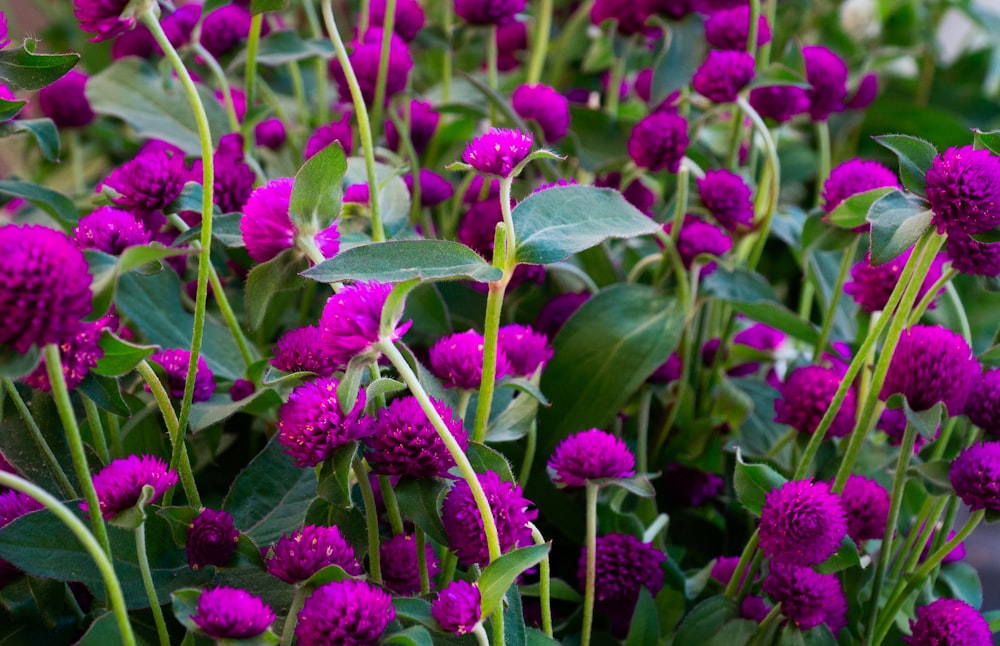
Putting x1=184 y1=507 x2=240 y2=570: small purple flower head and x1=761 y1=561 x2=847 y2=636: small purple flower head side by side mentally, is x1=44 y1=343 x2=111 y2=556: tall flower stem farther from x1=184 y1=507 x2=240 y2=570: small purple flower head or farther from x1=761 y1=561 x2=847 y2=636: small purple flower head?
x1=761 y1=561 x2=847 y2=636: small purple flower head

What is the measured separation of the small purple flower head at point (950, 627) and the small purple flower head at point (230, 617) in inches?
12.3

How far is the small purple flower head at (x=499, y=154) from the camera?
14.7 inches

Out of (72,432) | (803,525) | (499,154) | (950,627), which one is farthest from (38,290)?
(950,627)

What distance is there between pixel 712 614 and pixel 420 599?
0.58 feet

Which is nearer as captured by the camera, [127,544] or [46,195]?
[127,544]

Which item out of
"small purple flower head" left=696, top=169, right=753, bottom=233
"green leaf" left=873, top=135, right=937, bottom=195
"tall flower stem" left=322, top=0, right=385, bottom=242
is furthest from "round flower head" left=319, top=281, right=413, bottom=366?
"small purple flower head" left=696, top=169, right=753, bottom=233

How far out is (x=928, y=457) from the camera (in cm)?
57

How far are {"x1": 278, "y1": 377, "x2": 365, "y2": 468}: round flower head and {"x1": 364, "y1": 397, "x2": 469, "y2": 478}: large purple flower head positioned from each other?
13 millimetres

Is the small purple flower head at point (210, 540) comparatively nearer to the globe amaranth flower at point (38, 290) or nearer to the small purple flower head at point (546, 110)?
the globe amaranth flower at point (38, 290)

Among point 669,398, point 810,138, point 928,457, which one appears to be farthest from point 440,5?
point 928,457

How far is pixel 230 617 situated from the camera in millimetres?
322

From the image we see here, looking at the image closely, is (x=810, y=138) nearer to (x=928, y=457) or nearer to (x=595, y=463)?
(x=928, y=457)

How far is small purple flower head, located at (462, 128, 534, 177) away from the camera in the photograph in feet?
1.23

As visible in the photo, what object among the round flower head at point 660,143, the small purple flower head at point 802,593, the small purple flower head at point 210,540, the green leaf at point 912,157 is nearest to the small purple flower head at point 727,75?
the round flower head at point 660,143
